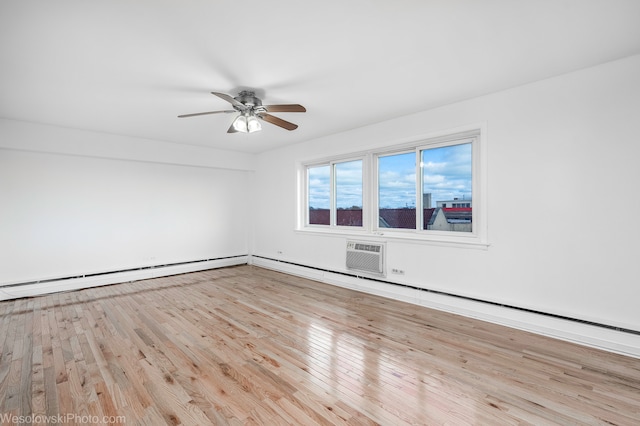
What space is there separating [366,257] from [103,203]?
4566mm

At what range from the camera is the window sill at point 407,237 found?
3.52 meters

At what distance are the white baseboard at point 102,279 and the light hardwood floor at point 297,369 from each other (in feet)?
2.07

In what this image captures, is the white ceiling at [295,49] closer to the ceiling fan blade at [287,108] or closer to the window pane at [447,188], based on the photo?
the ceiling fan blade at [287,108]

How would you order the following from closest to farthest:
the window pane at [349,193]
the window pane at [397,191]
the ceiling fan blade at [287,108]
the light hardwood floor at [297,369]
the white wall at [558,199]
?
the light hardwood floor at [297,369] < the white wall at [558,199] < the ceiling fan blade at [287,108] < the window pane at [397,191] < the window pane at [349,193]

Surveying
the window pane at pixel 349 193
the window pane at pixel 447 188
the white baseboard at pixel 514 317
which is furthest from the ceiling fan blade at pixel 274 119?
the white baseboard at pixel 514 317

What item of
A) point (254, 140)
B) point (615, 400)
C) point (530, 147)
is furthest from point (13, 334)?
point (530, 147)

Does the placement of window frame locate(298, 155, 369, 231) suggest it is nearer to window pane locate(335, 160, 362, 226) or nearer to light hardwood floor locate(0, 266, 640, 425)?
window pane locate(335, 160, 362, 226)

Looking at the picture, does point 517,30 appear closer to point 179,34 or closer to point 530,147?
point 530,147

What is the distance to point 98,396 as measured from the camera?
204cm

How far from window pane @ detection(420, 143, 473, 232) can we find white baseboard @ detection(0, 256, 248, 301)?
4574 mm

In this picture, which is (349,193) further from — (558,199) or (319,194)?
(558,199)

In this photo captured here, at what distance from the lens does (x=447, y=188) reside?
393 cm

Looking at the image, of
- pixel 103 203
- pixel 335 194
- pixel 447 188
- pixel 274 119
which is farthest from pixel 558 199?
pixel 103 203

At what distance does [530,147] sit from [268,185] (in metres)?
4.81
